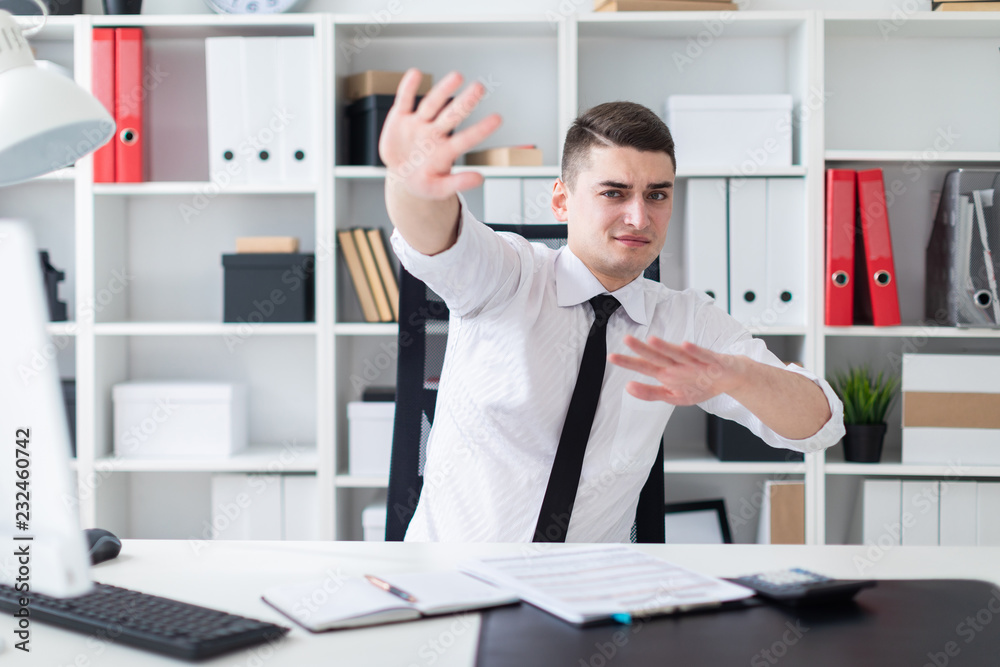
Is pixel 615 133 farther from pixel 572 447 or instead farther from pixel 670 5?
pixel 670 5

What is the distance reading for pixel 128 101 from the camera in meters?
2.31

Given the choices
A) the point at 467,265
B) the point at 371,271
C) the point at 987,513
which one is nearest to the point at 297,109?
the point at 371,271

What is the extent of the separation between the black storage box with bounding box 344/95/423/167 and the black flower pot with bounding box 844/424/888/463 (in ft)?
4.93

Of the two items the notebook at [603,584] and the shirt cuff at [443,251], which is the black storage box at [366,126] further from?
the notebook at [603,584]

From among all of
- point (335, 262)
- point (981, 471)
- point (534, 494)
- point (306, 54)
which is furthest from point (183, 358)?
point (981, 471)

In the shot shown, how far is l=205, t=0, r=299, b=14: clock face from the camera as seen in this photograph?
2402 mm

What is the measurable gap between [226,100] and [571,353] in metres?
1.43

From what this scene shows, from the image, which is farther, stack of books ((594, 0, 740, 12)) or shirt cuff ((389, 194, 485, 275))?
stack of books ((594, 0, 740, 12))

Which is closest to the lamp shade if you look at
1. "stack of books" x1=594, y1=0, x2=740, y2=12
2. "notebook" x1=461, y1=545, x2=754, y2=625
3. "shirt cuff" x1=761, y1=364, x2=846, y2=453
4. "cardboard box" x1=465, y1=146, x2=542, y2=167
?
"notebook" x1=461, y1=545, x2=754, y2=625

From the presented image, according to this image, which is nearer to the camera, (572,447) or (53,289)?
(572,447)

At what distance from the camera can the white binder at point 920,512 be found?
7.46 feet

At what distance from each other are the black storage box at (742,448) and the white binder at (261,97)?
1.47 m

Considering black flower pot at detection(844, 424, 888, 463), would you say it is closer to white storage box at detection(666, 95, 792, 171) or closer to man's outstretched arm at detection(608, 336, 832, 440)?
white storage box at detection(666, 95, 792, 171)

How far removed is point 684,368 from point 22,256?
2.28 feet
